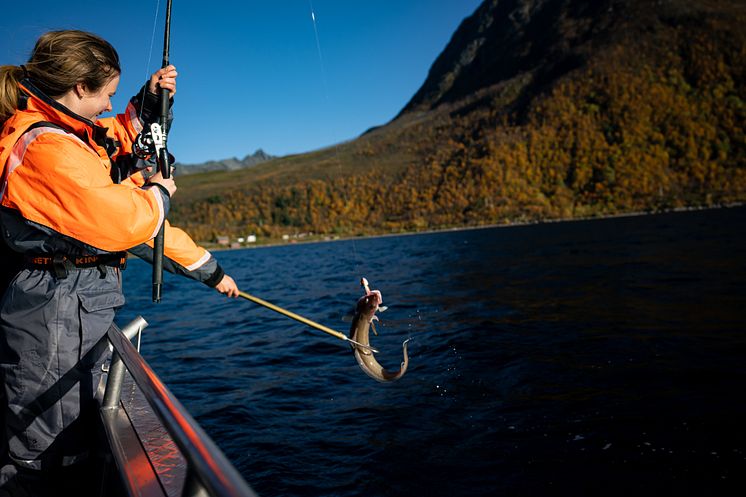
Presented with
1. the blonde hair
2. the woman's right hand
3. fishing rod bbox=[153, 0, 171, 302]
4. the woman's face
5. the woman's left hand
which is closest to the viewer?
the blonde hair

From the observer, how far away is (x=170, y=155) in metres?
3.15

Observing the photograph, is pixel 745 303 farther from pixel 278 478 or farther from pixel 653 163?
pixel 653 163

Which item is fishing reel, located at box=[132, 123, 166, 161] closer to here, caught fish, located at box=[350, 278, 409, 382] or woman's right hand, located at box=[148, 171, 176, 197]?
woman's right hand, located at box=[148, 171, 176, 197]

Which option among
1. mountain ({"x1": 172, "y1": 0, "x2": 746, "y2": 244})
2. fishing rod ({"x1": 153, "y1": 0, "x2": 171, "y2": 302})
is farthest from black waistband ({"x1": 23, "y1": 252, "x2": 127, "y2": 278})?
mountain ({"x1": 172, "y1": 0, "x2": 746, "y2": 244})

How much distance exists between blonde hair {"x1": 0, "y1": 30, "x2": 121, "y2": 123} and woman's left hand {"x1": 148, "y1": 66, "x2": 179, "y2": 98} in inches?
29.5

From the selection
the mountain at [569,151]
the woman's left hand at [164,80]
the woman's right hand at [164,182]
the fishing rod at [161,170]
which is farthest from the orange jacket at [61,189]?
the mountain at [569,151]

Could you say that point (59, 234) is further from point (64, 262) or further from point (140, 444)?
point (140, 444)

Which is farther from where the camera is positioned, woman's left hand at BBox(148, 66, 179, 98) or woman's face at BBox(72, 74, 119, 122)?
woman's left hand at BBox(148, 66, 179, 98)

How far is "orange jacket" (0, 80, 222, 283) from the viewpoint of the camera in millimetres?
2066

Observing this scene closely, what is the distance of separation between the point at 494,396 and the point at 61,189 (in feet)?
19.6

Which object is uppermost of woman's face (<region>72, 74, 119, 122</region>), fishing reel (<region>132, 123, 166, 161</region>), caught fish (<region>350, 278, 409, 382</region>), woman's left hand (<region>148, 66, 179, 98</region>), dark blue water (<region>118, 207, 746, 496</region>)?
woman's left hand (<region>148, 66, 179, 98</region>)

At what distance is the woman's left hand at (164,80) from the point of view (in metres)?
3.26

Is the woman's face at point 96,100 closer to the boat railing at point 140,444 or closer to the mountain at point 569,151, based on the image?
the boat railing at point 140,444

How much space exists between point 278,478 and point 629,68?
15447 centimetres
